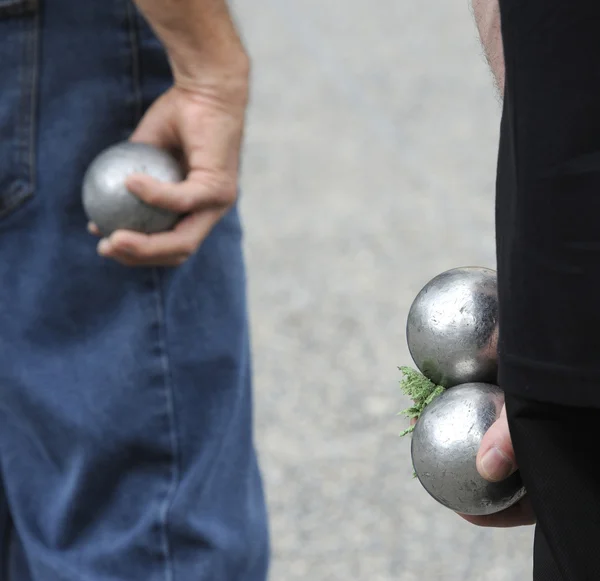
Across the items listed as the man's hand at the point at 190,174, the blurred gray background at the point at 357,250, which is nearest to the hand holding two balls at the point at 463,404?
the man's hand at the point at 190,174

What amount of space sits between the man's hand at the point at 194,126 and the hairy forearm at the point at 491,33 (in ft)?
2.05

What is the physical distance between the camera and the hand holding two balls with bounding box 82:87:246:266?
1.73 m

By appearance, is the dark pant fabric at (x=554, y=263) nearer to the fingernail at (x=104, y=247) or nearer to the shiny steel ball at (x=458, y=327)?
the shiny steel ball at (x=458, y=327)

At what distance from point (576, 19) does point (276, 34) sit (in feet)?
18.3

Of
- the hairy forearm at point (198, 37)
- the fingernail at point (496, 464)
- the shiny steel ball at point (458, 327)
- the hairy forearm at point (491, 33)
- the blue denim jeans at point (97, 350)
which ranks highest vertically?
the hairy forearm at point (491, 33)

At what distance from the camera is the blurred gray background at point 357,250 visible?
2633mm

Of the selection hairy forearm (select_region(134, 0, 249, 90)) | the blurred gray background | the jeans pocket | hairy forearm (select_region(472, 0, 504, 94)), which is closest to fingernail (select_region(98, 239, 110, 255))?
the jeans pocket

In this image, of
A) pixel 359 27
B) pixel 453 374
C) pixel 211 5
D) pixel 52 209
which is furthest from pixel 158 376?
pixel 359 27

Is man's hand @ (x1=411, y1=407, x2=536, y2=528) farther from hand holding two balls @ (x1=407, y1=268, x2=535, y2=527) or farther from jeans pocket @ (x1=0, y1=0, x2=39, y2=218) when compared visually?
jeans pocket @ (x1=0, y1=0, x2=39, y2=218)

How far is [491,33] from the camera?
1.14 m

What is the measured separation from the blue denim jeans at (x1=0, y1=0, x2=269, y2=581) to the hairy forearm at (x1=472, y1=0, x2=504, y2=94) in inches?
29.9

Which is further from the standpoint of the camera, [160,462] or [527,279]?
[160,462]

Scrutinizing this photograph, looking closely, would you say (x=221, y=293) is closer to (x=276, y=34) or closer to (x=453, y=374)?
(x=453, y=374)

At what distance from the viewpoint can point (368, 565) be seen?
2545 millimetres
